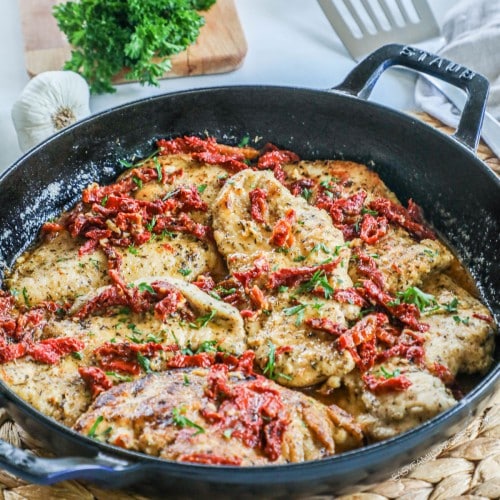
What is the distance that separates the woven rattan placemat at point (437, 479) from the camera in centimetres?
329

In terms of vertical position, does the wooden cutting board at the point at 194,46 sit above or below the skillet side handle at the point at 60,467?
above

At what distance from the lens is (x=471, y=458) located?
3.44 metres

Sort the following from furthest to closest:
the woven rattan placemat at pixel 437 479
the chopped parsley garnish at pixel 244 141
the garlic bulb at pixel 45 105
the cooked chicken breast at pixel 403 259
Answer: the garlic bulb at pixel 45 105, the chopped parsley garnish at pixel 244 141, the cooked chicken breast at pixel 403 259, the woven rattan placemat at pixel 437 479

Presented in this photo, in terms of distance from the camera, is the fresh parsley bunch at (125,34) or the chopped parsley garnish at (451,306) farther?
the fresh parsley bunch at (125,34)

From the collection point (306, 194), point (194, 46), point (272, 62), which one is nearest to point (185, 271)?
point (306, 194)

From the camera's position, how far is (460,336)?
11.6 ft

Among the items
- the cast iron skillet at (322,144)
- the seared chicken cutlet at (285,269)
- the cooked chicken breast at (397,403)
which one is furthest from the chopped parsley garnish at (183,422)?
the cast iron skillet at (322,144)

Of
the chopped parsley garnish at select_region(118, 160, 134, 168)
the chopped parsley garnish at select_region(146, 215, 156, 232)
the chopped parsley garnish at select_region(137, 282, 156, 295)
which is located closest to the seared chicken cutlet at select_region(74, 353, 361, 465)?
the chopped parsley garnish at select_region(137, 282, 156, 295)

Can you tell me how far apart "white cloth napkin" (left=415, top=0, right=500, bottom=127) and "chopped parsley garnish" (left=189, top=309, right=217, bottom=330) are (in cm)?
255

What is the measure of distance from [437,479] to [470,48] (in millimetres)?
3492

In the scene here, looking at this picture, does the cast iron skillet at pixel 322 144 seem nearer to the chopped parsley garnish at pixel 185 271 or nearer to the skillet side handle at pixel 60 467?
the chopped parsley garnish at pixel 185 271

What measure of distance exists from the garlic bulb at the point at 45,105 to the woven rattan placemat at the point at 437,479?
8.26 ft

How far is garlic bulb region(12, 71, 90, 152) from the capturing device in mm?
5352

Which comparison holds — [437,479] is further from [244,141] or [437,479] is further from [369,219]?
[244,141]
